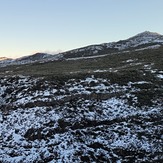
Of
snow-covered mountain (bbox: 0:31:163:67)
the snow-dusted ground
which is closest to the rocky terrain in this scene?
the snow-dusted ground

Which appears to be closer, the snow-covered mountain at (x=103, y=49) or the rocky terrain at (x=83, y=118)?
the rocky terrain at (x=83, y=118)

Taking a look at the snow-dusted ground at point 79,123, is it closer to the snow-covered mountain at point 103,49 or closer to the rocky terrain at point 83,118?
the rocky terrain at point 83,118

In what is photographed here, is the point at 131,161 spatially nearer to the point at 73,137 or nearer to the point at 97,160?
the point at 97,160

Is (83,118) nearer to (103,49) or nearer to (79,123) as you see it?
(79,123)

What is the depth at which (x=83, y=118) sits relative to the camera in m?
21.5

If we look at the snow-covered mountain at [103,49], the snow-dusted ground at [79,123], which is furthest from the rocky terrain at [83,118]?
the snow-covered mountain at [103,49]

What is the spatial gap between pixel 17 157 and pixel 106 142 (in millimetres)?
5711

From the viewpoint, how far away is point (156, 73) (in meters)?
31.3

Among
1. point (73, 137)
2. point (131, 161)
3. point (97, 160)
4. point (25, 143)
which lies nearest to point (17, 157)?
point (25, 143)

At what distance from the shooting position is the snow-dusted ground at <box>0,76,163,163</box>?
17812 millimetres

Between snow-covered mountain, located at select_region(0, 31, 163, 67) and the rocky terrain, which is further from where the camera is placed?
snow-covered mountain, located at select_region(0, 31, 163, 67)

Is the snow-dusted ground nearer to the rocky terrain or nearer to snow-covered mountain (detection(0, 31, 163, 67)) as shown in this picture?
the rocky terrain

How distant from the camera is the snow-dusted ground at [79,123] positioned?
1781 centimetres

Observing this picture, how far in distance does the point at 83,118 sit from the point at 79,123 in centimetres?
72
